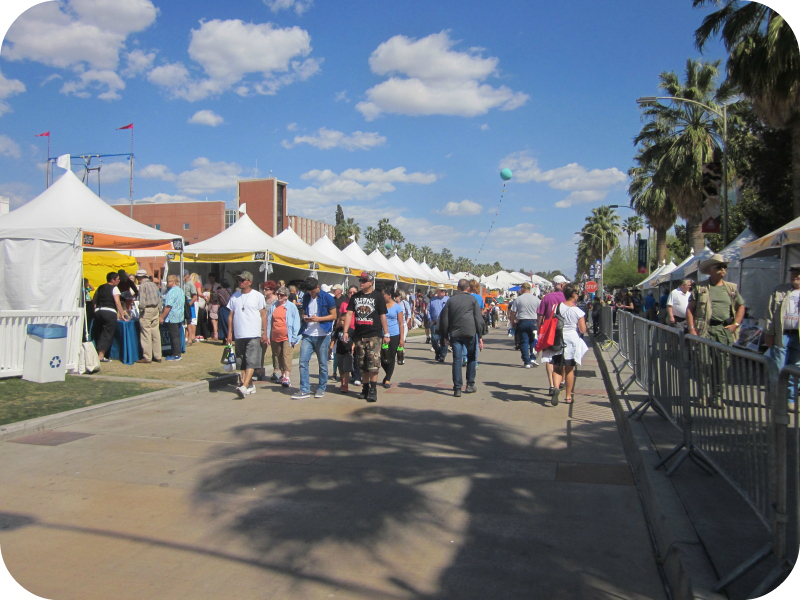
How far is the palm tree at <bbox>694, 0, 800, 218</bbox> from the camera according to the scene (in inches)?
572

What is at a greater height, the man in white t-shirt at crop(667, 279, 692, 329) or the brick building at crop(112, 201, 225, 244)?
the brick building at crop(112, 201, 225, 244)

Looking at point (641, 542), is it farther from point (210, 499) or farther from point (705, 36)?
point (705, 36)

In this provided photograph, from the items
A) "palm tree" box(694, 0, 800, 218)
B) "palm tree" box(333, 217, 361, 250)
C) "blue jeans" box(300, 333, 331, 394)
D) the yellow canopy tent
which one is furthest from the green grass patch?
"palm tree" box(333, 217, 361, 250)

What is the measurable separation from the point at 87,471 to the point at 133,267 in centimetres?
1478

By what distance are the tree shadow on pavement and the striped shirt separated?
6.23m

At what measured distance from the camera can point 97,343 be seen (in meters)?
11.9

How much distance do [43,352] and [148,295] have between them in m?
2.86

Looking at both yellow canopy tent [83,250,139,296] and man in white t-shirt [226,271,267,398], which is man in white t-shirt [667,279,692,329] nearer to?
man in white t-shirt [226,271,267,398]

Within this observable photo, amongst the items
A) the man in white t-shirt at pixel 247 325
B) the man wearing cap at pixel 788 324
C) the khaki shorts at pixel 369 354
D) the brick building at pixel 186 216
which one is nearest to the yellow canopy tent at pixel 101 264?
the man in white t-shirt at pixel 247 325

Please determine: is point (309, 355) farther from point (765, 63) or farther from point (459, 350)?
point (765, 63)

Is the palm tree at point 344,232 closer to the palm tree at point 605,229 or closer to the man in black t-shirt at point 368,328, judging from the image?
the palm tree at point 605,229

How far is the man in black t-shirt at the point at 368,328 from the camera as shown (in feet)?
29.7

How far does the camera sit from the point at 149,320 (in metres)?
12.2

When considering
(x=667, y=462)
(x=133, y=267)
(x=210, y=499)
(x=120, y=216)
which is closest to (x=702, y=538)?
(x=667, y=462)
